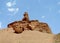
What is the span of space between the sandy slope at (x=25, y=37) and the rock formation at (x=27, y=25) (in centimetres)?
133

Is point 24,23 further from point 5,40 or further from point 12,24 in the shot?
point 5,40

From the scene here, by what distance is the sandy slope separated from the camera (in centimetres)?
2797

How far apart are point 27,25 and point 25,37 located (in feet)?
11.0

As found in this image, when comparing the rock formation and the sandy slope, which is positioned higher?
the rock formation

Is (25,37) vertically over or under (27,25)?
under

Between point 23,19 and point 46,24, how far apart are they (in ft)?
9.54

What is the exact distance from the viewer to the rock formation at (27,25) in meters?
31.1

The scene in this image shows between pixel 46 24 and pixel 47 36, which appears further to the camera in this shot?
pixel 46 24

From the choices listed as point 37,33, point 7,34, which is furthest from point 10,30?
point 37,33

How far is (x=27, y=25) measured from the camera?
31703 millimetres

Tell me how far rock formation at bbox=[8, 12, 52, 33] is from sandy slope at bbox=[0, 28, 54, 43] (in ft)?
4.35

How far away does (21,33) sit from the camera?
29.9 metres

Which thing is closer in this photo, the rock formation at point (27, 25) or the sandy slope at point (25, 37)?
the sandy slope at point (25, 37)

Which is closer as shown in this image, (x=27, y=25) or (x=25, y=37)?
(x=25, y=37)
